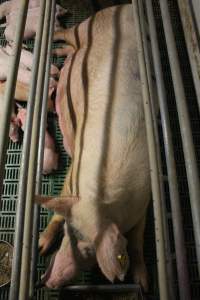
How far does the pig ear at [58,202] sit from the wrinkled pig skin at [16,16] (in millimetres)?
1422

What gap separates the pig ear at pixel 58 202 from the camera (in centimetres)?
126

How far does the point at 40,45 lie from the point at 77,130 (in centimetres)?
54

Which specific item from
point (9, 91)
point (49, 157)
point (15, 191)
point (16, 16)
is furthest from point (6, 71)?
point (9, 91)

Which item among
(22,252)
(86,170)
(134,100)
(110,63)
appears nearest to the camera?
(22,252)

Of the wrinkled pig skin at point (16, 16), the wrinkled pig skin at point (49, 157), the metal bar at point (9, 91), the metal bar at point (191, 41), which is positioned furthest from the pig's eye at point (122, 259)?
the wrinkled pig skin at point (16, 16)

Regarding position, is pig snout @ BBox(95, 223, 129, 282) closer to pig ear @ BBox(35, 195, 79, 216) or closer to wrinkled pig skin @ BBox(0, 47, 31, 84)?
pig ear @ BBox(35, 195, 79, 216)

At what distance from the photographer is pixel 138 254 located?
5.38 feet

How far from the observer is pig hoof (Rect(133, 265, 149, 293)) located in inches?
60.1

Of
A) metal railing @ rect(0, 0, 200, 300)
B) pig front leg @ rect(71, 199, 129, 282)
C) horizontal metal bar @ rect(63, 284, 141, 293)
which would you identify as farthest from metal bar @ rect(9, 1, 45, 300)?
horizontal metal bar @ rect(63, 284, 141, 293)

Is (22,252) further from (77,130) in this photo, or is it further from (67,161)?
(67,161)

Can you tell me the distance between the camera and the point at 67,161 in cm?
202

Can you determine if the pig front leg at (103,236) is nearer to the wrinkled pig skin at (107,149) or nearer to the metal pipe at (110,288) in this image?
the wrinkled pig skin at (107,149)

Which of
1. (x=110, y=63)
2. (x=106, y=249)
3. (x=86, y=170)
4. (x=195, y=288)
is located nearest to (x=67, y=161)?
(x=86, y=170)

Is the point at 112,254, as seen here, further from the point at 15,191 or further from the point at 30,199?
the point at 15,191
